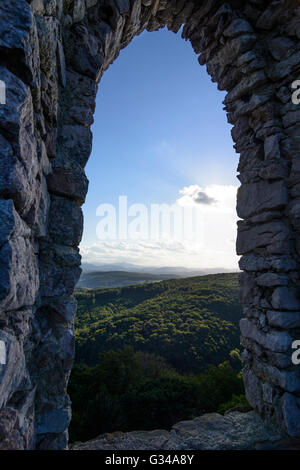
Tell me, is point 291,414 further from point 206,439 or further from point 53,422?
point 53,422

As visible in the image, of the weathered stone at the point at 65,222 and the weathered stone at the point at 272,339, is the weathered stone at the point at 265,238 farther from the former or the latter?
the weathered stone at the point at 65,222

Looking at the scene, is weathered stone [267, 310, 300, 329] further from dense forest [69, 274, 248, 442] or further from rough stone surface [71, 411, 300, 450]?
dense forest [69, 274, 248, 442]

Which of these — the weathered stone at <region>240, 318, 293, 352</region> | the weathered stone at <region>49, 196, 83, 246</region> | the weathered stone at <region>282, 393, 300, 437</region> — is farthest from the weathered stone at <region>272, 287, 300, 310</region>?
the weathered stone at <region>49, 196, 83, 246</region>

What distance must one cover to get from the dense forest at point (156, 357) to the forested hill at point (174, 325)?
50 millimetres

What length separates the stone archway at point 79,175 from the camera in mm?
1125

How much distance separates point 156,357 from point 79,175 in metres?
10.5

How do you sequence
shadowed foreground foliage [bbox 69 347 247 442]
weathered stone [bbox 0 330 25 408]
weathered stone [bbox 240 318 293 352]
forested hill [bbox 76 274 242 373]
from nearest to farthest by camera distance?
weathered stone [bbox 0 330 25 408] < weathered stone [bbox 240 318 293 352] < shadowed foreground foliage [bbox 69 347 247 442] < forested hill [bbox 76 274 242 373]

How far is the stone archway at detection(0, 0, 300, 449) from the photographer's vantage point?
1.12 metres

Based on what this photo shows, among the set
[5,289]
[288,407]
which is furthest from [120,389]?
[5,289]

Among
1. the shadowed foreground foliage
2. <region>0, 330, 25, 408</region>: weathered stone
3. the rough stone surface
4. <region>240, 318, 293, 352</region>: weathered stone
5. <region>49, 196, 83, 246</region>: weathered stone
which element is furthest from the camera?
the shadowed foreground foliage

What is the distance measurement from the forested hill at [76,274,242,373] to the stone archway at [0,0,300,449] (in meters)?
9.67

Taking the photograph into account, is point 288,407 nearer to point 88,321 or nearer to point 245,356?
point 245,356

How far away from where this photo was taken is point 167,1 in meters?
3.15

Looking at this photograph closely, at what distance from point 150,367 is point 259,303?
790 centimetres
